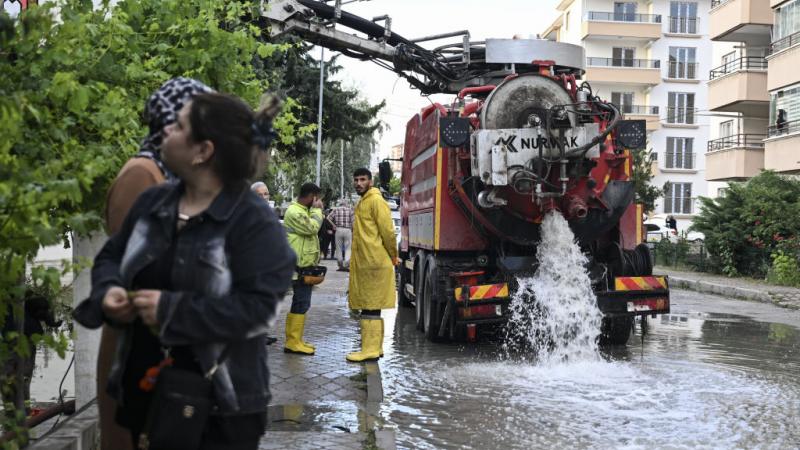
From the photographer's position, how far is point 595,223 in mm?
11289

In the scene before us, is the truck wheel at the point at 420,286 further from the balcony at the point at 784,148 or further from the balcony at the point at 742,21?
the balcony at the point at 742,21

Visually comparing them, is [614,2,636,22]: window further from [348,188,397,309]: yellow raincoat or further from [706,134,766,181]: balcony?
[348,188,397,309]: yellow raincoat

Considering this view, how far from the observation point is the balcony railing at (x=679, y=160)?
66.8m

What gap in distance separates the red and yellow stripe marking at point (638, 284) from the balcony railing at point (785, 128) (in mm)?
21244

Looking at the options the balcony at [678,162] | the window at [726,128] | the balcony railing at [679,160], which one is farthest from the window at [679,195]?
the window at [726,128]

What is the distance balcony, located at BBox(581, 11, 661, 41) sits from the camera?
2616 inches

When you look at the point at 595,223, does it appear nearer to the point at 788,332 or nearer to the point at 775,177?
the point at 788,332

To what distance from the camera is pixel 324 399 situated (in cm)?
807

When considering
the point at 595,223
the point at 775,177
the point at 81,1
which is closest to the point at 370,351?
the point at 595,223

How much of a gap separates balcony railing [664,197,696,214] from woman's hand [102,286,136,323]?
217 ft

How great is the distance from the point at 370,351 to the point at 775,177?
18.1 meters

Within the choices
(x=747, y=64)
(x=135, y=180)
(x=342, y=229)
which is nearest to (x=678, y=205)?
(x=747, y=64)

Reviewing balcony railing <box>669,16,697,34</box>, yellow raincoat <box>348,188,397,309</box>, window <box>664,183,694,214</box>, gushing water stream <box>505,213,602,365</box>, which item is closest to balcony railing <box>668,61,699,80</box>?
balcony railing <box>669,16,697,34</box>

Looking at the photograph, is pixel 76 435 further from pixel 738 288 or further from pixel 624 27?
pixel 624 27
